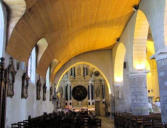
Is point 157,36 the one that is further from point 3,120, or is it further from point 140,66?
point 3,120

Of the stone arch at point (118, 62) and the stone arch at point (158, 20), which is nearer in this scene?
the stone arch at point (158, 20)

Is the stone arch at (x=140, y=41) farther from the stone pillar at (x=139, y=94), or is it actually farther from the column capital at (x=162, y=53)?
the column capital at (x=162, y=53)

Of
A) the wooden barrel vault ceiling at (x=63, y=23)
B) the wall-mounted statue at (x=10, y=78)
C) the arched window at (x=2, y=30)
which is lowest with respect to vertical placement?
the wall-mounted statue at (x=10, y=78)

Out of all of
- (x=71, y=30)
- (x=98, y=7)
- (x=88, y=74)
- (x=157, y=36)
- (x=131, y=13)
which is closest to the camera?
(x=157, y=36)

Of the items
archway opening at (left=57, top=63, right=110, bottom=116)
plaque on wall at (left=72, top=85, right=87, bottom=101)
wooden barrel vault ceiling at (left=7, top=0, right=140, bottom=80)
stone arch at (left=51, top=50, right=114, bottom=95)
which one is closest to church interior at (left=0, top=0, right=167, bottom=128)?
wooden barrel vault ceiling at (left=7, top=0, right=140, bottom=80)

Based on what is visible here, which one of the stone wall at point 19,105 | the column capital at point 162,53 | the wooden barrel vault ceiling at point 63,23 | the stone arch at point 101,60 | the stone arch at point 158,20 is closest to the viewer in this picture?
the column capital at point 162,53

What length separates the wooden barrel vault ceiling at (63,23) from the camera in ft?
26.0

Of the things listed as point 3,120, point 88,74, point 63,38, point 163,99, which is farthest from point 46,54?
point 88,74

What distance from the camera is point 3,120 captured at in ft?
21.9

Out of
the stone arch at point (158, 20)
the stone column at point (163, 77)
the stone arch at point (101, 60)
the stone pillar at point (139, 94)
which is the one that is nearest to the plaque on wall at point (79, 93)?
the stone arch at point (101, 60)

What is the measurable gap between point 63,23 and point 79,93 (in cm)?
1793

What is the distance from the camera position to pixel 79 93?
2736 cm

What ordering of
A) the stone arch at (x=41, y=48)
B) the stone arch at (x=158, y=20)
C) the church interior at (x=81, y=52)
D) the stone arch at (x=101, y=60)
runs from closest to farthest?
the stone arch at (x=158, y=20), the church interior at (x=81, y=52), the stone arch at (x=41, y=48), the stone arch at (x=101, y=60)

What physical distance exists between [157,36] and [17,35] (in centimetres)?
507
